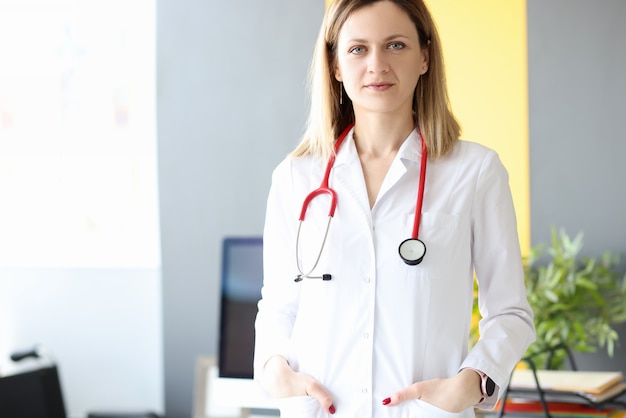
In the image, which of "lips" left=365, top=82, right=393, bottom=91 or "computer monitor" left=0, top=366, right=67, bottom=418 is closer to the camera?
"lips" left=365, top=82, right=393, bottom=91

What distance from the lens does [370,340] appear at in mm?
1461

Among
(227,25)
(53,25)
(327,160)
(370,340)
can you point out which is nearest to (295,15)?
(227,25)

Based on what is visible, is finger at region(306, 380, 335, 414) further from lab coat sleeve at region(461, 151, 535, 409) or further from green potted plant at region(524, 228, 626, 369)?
green potted plant at region(524, 228, 626, 369)

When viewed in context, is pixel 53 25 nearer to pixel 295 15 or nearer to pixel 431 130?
pixel 295 15

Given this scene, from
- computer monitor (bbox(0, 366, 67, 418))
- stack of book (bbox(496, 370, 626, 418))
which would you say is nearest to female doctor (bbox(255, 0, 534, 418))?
stack of book (bbox(496, 370, 626, 418))

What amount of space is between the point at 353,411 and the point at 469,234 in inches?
14.5

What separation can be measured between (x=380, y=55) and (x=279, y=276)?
0.45 meters

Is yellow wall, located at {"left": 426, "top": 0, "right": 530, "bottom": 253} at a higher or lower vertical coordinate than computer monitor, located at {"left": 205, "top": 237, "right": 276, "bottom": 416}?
higher

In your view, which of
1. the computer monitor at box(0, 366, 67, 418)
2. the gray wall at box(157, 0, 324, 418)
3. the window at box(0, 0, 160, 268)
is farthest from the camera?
the window at box(0, 0, 160, 268)

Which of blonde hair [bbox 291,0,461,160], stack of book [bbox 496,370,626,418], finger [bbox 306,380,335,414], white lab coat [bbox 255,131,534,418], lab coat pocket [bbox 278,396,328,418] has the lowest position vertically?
stack of book [bbox 496,370,626,418]

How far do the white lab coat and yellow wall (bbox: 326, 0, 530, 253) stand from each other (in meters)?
1.79

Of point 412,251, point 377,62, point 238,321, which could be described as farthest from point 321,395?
point 238,321

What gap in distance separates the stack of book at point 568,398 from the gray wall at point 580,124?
86 cm

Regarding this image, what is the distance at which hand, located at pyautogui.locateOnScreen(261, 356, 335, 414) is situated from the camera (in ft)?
4.81
